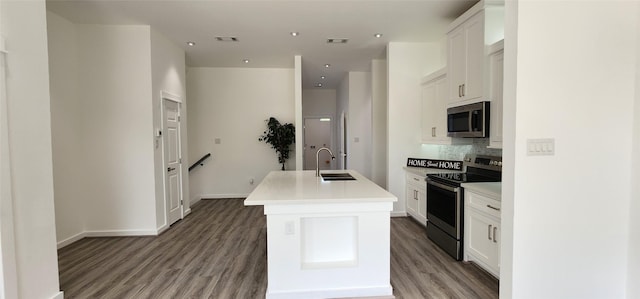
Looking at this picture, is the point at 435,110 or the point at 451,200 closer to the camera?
the point at 451,200

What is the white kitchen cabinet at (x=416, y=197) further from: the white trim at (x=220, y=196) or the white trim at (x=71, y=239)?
the white trim at (x=71, y=239)

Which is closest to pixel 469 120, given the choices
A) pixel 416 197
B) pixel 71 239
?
pixel 416 197

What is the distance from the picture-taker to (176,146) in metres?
4.64

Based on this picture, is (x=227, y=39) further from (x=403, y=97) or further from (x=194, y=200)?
(x=194, y=200)

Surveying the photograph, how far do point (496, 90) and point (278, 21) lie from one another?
2.52m

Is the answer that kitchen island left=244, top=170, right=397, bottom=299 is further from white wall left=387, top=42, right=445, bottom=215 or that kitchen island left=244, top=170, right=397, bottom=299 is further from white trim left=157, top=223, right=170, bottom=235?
white trim left=157, top=223, right=170, bottom=235

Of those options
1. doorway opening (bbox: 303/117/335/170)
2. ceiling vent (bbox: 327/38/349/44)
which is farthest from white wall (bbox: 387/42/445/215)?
doorway opening (bbox: 303/117/335/170)

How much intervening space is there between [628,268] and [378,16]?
3119 millimetres

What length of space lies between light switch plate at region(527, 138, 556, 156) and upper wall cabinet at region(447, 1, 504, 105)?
1127 millimetres

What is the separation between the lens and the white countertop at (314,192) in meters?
2.12

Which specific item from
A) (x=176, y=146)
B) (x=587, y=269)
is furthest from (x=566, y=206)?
(x=176, y=146)

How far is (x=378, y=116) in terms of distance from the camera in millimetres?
5895

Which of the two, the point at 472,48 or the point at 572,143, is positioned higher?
the point at 472,48

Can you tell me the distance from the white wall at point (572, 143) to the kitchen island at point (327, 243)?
2.89 feet
